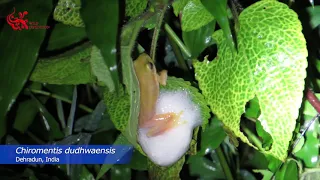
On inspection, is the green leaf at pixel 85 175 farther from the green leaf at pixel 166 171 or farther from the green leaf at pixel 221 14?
the green leaf at pixel 221 14

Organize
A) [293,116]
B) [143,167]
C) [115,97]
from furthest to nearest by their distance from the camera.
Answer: [143,167] → [115,97] → [293,116]

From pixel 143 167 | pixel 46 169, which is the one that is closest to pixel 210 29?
pixel 143 167

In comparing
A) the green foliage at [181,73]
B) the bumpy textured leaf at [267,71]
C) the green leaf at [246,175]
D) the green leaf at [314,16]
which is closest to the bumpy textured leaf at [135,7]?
the green foliage at [181,73]

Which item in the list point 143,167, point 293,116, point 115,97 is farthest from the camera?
point 143,167

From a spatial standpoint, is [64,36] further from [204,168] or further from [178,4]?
[204,168]

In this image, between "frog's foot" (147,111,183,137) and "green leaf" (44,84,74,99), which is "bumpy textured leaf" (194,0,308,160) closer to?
"frog's foot" (147,111,183,137)

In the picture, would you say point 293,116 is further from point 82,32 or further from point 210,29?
point 82,32

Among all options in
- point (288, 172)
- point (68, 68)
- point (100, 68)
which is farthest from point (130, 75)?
point (288, 172)
